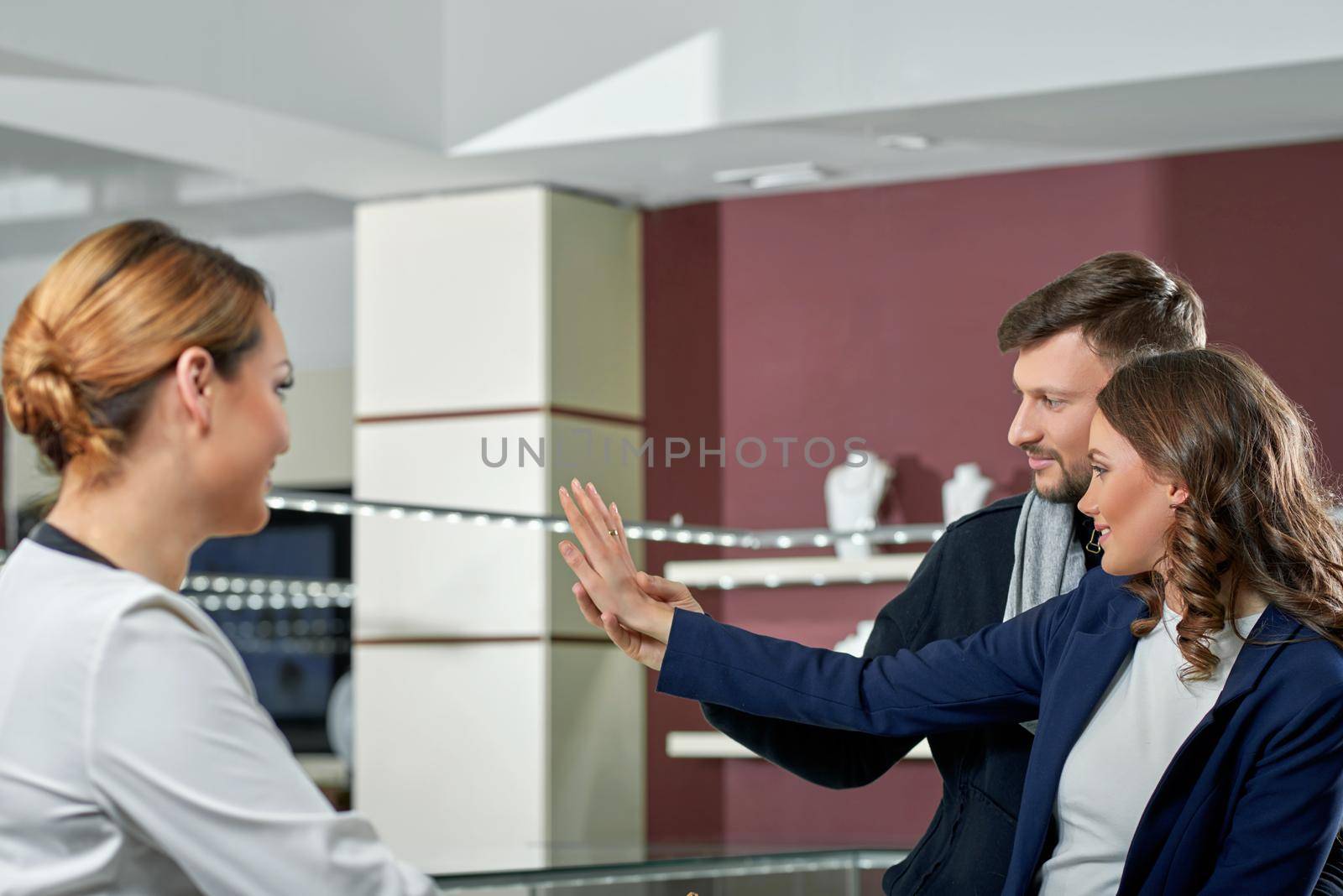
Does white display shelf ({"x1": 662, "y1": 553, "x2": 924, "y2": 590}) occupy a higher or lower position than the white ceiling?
lower

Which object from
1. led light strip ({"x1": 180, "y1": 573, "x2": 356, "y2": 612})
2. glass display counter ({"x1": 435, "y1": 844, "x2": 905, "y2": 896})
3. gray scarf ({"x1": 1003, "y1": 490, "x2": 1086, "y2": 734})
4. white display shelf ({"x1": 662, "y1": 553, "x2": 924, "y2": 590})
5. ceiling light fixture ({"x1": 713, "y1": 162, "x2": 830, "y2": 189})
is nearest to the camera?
gray scarf ({"x1": 1003, "y1": 490, "x2": 1086, "y2": 734})

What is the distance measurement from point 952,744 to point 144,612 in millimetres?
1068

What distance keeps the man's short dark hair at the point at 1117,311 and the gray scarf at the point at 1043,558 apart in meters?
0.19

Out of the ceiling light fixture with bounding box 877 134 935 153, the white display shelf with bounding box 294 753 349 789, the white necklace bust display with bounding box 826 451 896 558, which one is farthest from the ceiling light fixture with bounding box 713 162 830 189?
the white display shelf with bounding box 294 753 349 789

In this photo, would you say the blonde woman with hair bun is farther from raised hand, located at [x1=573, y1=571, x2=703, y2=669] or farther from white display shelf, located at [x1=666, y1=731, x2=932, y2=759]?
white display shelf, located at [x1=666, y1=731, x2=932, y2=759]

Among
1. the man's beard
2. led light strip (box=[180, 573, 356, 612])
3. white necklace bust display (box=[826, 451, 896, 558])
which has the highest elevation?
the man's beard

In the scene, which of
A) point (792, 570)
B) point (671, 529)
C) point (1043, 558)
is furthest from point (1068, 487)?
point (792, 570)

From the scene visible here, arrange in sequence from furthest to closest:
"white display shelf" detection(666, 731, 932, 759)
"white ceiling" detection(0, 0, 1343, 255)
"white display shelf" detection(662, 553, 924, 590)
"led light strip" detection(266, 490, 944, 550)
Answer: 1. "white display shelf" detection(666, 731, 932, 759)
2. "white display shelf" detection(662, 553, 924, 590)
3. "white ceiling" detection(0, 0, 1343, 255)
4. "led light strip" detection(266, 490, 944, 550)

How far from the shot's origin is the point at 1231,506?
1.59 meters

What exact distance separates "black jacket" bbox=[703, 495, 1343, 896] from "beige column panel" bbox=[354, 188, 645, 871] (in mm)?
→ 2673

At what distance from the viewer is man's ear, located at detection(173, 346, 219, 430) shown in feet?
3.79

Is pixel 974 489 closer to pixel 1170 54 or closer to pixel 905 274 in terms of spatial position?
pixel 905 274

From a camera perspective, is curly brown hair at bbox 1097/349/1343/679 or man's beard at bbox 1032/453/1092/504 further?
man's beard at bbox 1032/453/1092/504

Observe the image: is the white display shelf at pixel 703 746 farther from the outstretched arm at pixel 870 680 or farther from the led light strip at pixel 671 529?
the outstretched arm at pixel 870 680
